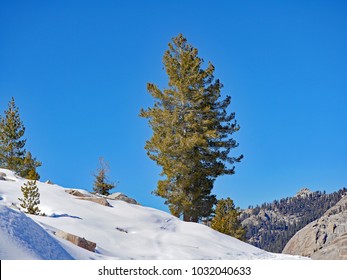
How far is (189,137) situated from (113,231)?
12457 millimetres

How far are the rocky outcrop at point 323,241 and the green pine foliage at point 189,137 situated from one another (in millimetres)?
6834

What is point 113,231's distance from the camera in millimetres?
13688

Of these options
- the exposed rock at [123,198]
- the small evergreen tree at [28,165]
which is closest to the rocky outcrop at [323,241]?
the exposed rock at [123,198]

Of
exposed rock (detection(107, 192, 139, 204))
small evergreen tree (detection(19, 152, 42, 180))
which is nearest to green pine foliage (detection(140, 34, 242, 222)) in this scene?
exposed rock (detection(107, 192, 139, 204))

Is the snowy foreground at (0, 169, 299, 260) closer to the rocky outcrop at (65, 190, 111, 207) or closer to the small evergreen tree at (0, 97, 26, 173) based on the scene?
the rocky outcrop at (65, 190, 111, 207)

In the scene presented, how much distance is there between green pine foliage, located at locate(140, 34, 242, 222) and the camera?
25.7 m

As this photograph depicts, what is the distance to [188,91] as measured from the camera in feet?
86.6

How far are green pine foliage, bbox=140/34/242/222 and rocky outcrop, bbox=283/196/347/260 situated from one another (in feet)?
22.4

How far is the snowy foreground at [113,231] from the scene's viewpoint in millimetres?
7543

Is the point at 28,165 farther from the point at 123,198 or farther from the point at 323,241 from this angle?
the point at 323,241

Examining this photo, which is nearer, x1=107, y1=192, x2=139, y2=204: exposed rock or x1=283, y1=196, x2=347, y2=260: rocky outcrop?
x1=283, y1=196, x2=347, y2=260: rocky outcrop

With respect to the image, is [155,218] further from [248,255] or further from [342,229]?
[342,229]
